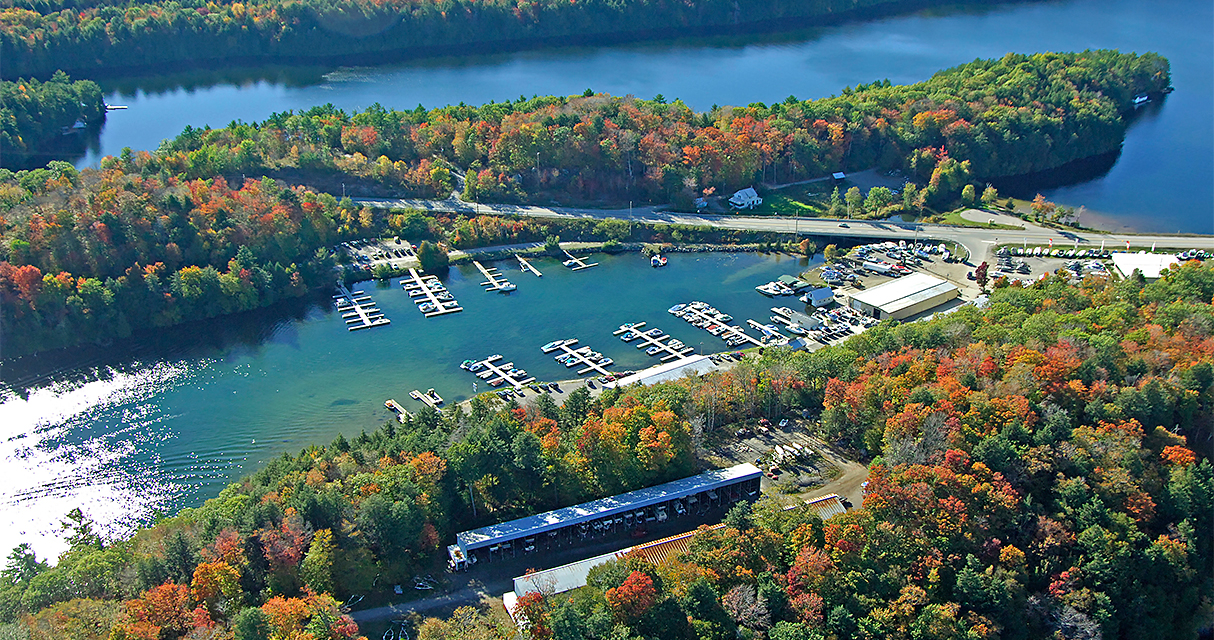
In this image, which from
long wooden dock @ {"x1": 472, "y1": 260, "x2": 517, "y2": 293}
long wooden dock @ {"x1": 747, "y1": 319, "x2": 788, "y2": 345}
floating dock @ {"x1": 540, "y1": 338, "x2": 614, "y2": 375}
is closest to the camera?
floating dock @ {"x1": 540, "y1": 338, "x2": 614, "y2": 375}

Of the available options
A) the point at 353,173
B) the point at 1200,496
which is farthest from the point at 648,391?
the point at 353,173

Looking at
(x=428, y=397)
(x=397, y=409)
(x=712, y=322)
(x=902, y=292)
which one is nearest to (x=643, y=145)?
(x=712, y=322)

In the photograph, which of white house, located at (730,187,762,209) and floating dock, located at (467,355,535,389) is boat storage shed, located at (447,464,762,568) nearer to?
floating dock, located at (467,355,535,389)

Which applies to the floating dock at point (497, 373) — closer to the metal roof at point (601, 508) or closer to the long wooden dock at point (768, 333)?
the long wooden dock at point (768, 333)

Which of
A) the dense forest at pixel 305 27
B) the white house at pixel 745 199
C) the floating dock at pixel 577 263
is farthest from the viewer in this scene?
the dense forest at pixel 305 27

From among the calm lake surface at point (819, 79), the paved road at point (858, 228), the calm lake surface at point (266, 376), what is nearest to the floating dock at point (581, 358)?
the calm lake surface at point (266, 376)

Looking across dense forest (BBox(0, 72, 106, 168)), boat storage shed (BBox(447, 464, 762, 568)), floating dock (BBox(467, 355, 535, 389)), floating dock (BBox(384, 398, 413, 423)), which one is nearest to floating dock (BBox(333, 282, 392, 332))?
floating dock (BBox(467, 355, 535, 389))
